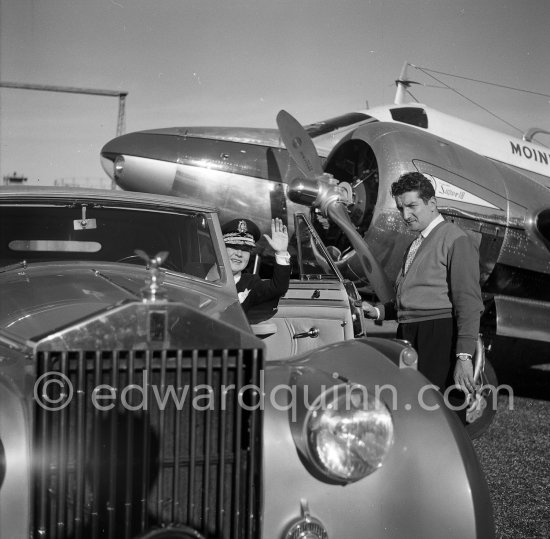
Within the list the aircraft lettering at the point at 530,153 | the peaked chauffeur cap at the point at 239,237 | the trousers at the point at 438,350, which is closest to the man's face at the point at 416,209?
the trousers at the point at 438,350

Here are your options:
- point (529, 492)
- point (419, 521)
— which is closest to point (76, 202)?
point (419, 521)

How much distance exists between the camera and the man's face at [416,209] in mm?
3936

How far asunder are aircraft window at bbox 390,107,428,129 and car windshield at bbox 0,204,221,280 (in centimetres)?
561

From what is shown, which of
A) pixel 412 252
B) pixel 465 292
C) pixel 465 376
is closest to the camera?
pixel 465 376

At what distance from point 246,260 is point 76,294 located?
162cm

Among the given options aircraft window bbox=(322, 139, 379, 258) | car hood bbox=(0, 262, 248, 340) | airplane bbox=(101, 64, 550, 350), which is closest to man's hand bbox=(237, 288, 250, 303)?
car hood bbox=(0, 262, 248, 340)

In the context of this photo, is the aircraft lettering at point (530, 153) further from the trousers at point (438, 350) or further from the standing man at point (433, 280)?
the trousers at point (438, 350)

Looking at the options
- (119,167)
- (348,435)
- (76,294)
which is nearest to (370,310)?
(76,294)

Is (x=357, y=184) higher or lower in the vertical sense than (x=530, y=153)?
lower

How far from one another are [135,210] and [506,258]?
488 centimetres

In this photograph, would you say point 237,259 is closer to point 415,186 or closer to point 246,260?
point 246,260

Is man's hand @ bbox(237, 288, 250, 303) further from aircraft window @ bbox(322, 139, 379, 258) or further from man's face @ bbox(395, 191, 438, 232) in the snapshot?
aircraft window @ bbox(322, 139, 379, 258)

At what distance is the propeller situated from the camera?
6031mm

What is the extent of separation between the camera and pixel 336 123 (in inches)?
364
